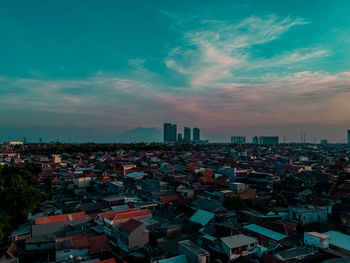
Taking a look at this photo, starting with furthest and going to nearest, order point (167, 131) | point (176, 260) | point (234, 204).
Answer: point (167, 131) < point (234, 204) < point (176, 260)

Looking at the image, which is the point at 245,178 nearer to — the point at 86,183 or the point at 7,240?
the point at 86,183

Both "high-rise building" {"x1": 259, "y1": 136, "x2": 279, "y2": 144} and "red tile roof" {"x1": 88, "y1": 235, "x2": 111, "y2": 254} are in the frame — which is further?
"high-rise building" {"x1": 259, "y1": 136, "x2": 279, "y2": 144}

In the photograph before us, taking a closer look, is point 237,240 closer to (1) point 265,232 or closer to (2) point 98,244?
(1) point 265,232

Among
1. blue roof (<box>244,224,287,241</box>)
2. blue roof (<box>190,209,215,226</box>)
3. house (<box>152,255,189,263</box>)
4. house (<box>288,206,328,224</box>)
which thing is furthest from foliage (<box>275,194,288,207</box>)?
house (<box>152,255,189,263</box>)

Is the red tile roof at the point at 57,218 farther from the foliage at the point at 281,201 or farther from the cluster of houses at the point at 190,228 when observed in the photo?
the foliage at the point at 281,201

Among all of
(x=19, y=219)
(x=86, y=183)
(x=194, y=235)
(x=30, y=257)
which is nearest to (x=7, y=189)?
(x=19, y=219)

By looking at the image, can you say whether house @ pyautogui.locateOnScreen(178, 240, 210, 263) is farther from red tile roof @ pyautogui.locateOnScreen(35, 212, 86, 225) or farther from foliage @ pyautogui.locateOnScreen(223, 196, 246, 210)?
red tile roof @ pyautogui.locateOnScreen(35, 212, 86, 225)

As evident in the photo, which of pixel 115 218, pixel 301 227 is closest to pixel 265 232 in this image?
pixel 301 227

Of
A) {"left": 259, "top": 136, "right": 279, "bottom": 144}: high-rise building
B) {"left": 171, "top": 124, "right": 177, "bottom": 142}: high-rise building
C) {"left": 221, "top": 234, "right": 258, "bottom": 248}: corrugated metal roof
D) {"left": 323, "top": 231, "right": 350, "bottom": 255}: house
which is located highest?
{"left": 171, "top": 124, "right": 177, "bottom": 142}: high-rise building
